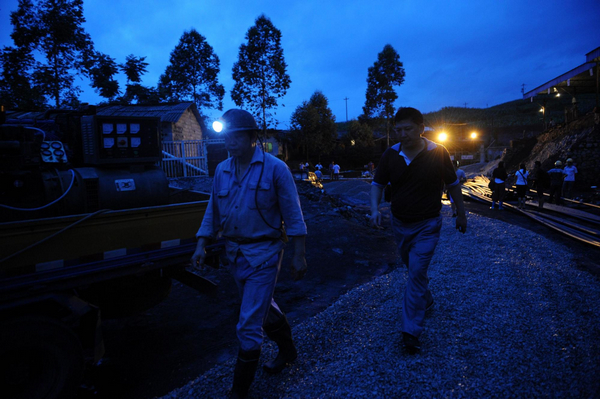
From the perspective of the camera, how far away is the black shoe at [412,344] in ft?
10.1

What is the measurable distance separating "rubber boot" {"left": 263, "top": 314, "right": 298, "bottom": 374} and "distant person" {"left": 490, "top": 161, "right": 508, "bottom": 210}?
12.4 meters

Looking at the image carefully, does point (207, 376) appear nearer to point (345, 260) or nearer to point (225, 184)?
point (225, 184)

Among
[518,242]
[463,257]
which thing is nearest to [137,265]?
[463,257]

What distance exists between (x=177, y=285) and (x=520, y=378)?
5.17 m

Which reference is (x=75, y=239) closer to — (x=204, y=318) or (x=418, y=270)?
(x=204, y=318)

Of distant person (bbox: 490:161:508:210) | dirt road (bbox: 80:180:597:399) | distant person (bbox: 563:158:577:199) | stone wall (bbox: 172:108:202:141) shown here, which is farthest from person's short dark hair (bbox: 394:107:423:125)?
stone wall (bbox: 172:108:202:141)

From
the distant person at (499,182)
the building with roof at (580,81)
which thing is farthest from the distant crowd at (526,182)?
the building with roof at (580,81)

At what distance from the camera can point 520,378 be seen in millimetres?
2623

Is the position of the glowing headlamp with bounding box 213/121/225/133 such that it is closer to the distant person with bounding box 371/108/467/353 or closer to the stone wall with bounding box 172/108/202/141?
the distant person with bounding box 371/108/467/353

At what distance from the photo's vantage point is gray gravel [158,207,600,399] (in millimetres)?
2602

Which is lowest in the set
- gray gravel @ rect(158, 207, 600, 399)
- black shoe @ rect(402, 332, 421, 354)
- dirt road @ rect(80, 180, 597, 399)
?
dirt road @ rect(80, 180, 597, 399)

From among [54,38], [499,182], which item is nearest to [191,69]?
[54,38]

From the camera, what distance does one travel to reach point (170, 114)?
73.9 feet

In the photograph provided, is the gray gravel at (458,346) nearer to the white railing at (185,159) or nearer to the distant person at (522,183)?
the distant person at (522,183)
